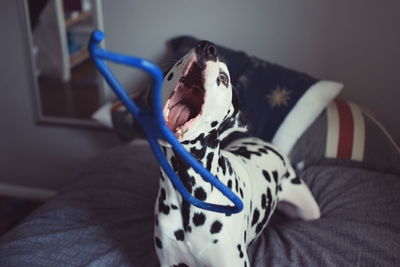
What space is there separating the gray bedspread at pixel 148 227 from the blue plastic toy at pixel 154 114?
439 mm

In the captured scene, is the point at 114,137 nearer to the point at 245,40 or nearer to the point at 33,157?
the point at 33,157

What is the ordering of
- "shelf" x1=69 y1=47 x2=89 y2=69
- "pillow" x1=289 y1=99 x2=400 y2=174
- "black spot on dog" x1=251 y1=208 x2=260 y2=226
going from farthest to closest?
Answer: "shelf" x1=69 y1=47 x2=89 y2=69, "pillow" x1=289 y1=99 x2=400 y2=174, "black spot on dog" x1=251 y1=208 x2=260 y2=226

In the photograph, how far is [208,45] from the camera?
980 mm

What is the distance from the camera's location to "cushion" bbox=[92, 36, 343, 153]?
1887mm

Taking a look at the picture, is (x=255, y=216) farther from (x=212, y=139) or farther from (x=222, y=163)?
(x=212, y=139)

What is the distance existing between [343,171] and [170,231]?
92 centimetres

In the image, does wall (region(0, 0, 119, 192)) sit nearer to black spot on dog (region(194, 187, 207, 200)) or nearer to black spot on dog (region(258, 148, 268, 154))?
black spot on dog (region(258, 148, 268, 154))

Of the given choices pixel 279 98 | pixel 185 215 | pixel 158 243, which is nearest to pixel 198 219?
pixel 185 215

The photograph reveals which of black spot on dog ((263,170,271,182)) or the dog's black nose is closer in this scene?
the dog's black nose

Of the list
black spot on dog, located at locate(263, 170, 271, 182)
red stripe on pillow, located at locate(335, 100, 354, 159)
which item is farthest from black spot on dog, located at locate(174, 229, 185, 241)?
red stripe on pillow, located at locate(335, 100, 354, 159)

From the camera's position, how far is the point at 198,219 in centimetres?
114

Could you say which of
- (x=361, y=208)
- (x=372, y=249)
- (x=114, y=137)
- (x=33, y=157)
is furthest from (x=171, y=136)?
(x=33, y=157)

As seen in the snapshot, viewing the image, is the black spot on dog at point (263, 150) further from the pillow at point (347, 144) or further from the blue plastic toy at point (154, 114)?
the blue plastic toy at point (154, 114)

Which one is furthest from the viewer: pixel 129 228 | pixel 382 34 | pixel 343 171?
pixel 382 34
